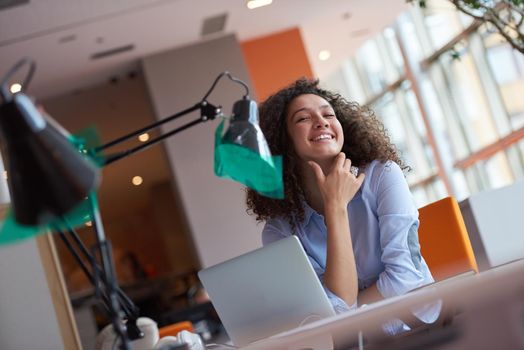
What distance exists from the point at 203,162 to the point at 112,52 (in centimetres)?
146

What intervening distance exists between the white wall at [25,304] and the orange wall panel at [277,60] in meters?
6.99

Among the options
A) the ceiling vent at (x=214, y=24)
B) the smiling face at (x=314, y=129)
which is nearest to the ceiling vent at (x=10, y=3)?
the ceiling vent at (x=214, y=24)

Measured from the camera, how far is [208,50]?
9891 mm

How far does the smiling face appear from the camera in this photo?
2.57m

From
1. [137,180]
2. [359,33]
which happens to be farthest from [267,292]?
[137,180]

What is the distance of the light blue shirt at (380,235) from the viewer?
233 centimetres

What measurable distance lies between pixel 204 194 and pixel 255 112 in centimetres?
765

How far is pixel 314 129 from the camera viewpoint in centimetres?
262

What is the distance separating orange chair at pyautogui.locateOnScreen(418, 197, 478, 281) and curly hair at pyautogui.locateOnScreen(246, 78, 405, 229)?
0.66 ft

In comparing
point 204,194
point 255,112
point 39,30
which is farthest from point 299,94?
point 204,194

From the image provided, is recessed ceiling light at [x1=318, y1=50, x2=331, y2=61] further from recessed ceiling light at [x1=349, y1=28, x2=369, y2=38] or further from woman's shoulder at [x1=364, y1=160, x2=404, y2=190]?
woman's shoulder at [x1=364, y1=160, x2=404, y2=190]

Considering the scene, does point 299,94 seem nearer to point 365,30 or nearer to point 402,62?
point 365,30

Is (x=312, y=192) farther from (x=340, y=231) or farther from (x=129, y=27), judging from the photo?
(x=129, y=27)

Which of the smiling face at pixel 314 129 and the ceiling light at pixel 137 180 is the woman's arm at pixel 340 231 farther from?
the ceiling light at pixel 137 180
